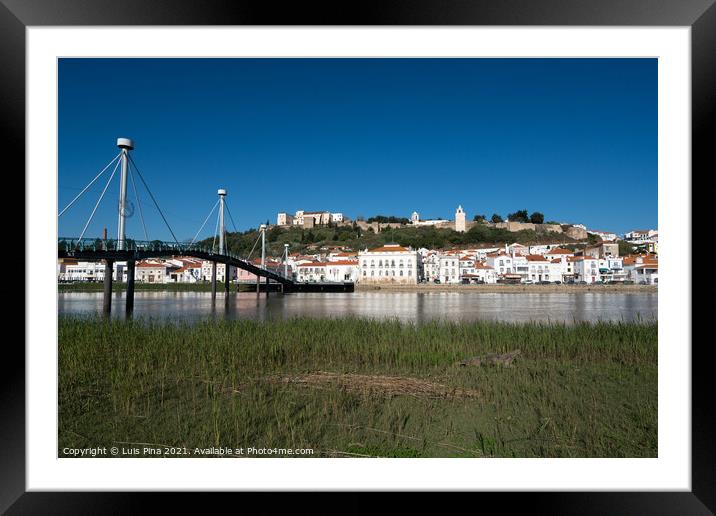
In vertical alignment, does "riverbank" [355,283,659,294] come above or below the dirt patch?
below

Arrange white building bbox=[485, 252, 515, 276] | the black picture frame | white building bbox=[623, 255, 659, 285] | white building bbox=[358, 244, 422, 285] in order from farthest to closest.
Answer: white building bbox=[358, 244, 422, 285] < white building bbox=[485, 252, 515, 276] < white building bbox=[623, 255, 659, 285] < the black picture frame

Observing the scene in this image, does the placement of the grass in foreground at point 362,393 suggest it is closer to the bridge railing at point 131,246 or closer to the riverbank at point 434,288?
the bridge railing at point 131,246

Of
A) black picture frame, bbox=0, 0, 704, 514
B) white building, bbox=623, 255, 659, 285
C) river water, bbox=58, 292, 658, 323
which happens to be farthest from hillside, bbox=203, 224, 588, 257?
black picture frame, bbox=0, 0, 704, 514

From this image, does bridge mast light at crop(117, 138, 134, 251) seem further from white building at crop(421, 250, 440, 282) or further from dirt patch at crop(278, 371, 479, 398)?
white building at crop(421, 250, 440, 282)

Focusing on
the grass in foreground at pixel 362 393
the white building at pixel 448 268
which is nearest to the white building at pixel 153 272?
the white building at pixel 448 268

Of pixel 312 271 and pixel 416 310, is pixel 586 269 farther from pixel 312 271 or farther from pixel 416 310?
pixel 312 271

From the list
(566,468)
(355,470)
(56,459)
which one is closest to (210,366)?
(56,459)
